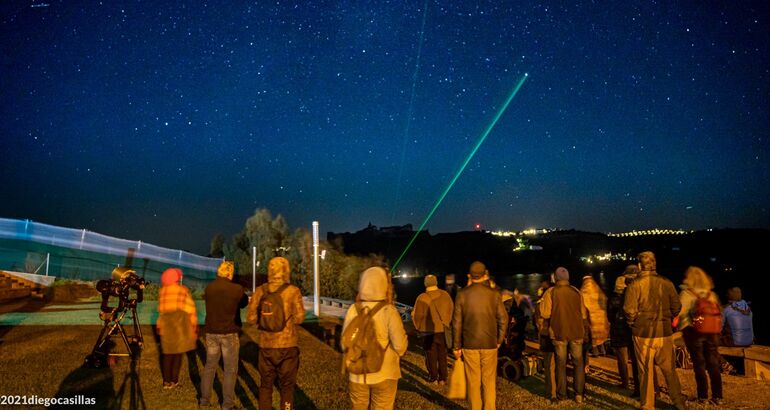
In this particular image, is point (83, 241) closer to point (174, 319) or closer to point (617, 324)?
point (174, 319)

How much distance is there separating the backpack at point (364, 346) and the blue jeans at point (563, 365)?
3487 millimetres

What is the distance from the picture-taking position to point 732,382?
7883 mm

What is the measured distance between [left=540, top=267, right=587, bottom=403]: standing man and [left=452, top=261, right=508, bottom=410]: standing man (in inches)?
55.4

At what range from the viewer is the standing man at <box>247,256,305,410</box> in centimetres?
555

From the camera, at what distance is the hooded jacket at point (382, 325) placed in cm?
442

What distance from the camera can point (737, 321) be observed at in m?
8.32

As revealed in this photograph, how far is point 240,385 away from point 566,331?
16.3 ft

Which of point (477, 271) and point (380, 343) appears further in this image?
point (477, 271)

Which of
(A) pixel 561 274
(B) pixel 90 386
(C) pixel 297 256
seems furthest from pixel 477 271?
(C) pixel 297 256

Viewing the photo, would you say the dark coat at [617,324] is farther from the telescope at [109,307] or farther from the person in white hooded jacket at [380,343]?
the telescope at [109,307]

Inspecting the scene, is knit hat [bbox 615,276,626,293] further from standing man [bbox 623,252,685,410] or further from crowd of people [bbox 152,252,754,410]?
standing man [bbox 623,252,685,410]

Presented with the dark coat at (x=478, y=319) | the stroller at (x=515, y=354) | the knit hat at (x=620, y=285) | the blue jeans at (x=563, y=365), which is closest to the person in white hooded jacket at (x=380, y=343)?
the dark coat at (x=478, y=319)

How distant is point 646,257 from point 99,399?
750cm

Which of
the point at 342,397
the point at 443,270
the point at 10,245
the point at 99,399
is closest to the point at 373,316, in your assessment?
the point at 342,397
